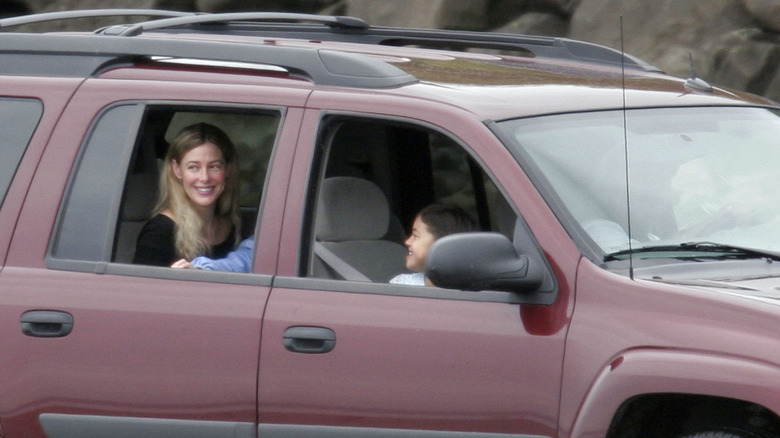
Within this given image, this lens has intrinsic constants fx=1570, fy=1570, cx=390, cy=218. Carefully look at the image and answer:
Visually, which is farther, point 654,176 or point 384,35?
point 384,35

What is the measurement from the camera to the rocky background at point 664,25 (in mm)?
8211

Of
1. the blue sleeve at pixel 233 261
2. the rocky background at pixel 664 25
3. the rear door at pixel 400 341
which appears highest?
the rocky background at pixel 664 25

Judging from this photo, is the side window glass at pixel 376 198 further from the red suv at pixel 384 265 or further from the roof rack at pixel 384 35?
the roof rack at pixel 384 35

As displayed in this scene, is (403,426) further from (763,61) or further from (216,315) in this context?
(763,61)

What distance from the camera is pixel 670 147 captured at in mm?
4324

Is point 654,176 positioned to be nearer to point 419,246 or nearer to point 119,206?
point 419,246

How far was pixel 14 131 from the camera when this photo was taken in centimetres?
460

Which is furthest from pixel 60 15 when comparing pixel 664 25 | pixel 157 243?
pixel 664 25

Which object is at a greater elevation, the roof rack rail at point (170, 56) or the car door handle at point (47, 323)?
the roof rack rail at point (170, 56)

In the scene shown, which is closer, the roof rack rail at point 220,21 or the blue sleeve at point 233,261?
the blue sleeve at point 233,261

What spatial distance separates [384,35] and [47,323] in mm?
2093

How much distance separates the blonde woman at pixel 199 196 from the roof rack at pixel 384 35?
15.9 inches

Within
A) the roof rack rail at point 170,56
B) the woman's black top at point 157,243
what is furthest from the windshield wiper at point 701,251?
the woman's black top at point 157,243

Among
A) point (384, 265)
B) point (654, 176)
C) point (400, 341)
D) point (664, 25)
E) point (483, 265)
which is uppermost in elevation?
point (664, 25)
